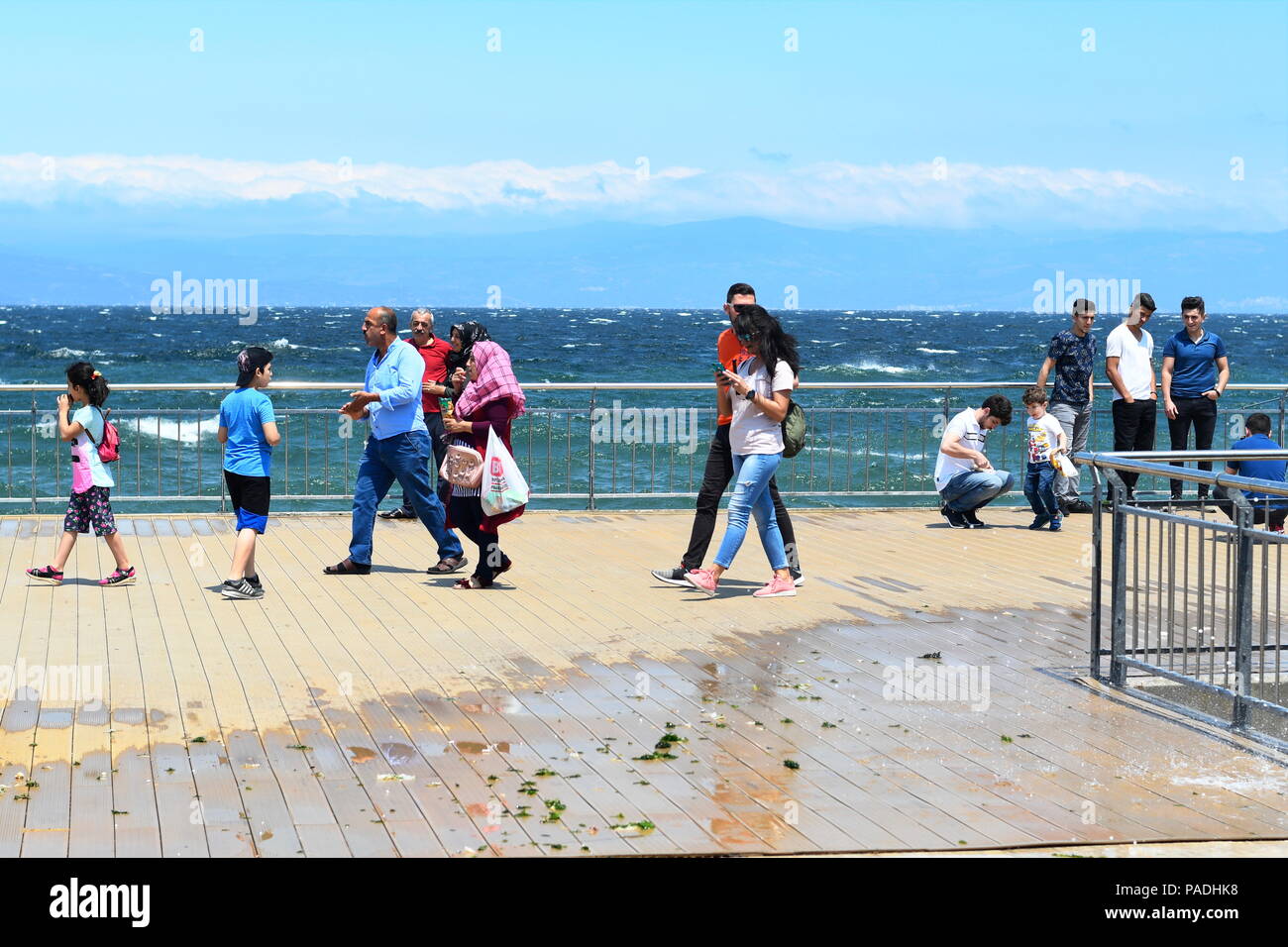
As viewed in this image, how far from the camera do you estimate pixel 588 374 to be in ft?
241

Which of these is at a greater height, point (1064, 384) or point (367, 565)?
point (1064, 384)

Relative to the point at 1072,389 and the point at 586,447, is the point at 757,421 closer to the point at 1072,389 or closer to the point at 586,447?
the point at 1072,389

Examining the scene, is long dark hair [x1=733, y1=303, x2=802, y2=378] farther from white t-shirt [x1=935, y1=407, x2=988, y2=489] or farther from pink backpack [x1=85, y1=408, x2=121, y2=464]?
white t-shirt [x1=935, y1=407, x2=988, y2=489]

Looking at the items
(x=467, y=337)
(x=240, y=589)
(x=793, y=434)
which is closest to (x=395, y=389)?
(x=467, y=337)

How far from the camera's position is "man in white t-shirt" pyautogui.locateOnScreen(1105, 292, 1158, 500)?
46.7ft

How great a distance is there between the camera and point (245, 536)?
987 cm

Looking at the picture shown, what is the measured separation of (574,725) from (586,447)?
24.1 m

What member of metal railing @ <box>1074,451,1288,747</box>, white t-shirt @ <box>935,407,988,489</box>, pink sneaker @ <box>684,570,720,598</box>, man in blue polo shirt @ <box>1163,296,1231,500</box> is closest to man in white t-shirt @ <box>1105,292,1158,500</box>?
man in blue polo shirt @ <box>1163,296,1231,500</box>

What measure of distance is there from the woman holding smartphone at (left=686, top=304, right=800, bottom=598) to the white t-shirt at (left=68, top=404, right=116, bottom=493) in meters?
3.95

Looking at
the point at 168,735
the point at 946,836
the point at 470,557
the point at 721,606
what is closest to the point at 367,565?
the point at 470,557

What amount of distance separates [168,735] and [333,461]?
86.1 feet

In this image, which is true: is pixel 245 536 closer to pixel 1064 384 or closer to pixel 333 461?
pixel 1064 384
